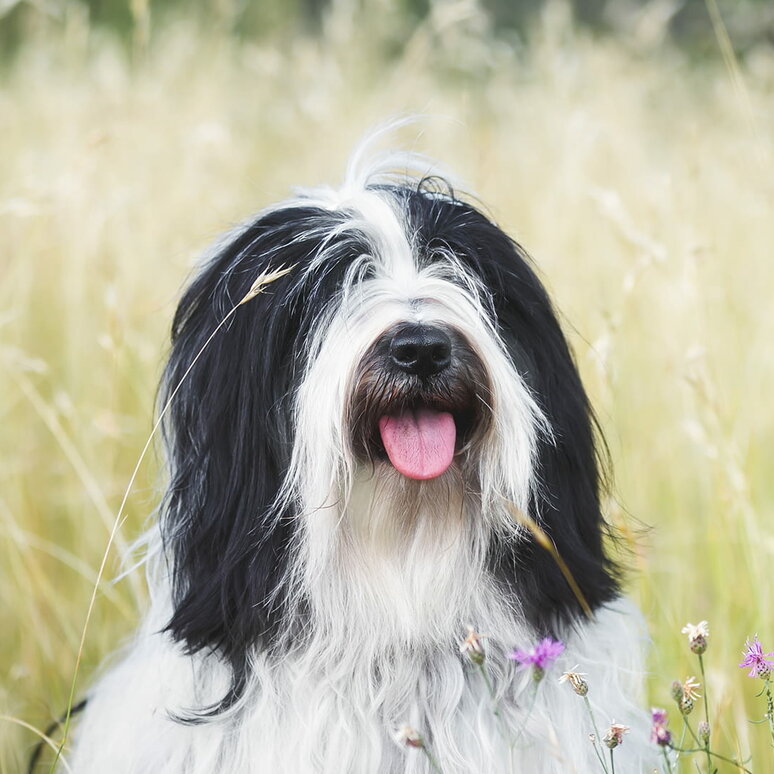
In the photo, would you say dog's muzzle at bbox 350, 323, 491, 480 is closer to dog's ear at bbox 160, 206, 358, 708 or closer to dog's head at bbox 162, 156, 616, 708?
dog's head at bbox 162, 156, 616, 708

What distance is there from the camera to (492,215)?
2451 millimetres

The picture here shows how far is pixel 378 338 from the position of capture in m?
1.87

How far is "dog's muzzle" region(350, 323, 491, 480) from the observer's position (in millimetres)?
1854

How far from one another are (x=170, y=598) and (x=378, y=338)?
2.46 ft

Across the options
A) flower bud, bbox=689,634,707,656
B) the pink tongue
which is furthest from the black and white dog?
flower bud, bbox=689,634,707,656

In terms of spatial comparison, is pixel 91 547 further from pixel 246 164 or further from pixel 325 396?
pixel 246 164

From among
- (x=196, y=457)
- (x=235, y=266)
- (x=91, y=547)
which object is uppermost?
(x=235, y=266)

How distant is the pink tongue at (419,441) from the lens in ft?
6.24

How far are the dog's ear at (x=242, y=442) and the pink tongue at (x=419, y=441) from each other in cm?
20

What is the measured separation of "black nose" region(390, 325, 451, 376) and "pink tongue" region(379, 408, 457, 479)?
0.11m

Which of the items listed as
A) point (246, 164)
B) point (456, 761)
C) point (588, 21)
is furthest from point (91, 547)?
point (588, 21)

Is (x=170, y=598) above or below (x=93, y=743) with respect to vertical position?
→ above

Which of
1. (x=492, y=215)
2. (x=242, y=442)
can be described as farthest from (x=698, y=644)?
(x=492, y=215)

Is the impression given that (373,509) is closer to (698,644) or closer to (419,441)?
(419,441)
